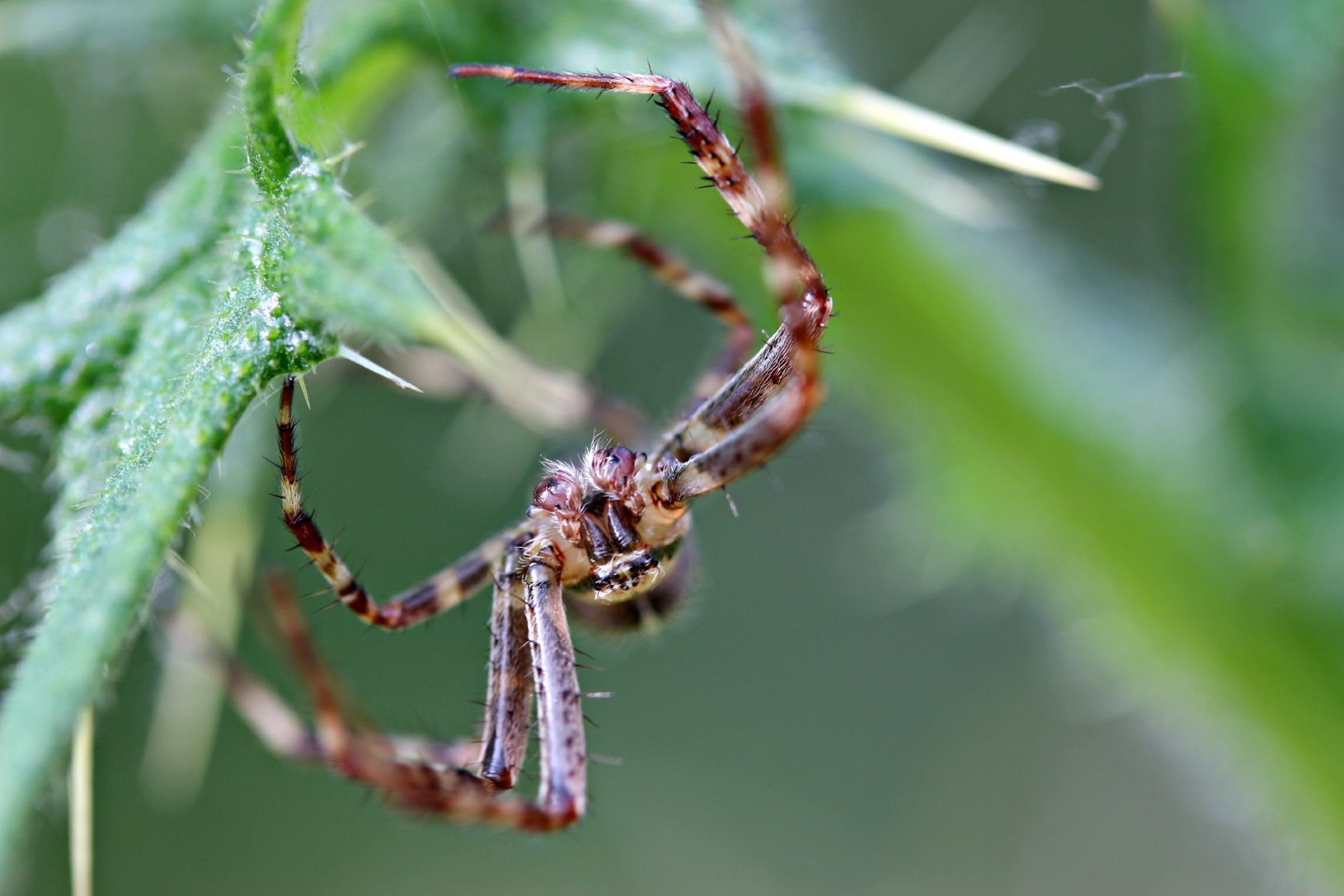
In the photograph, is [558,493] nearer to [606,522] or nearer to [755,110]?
[606,522]

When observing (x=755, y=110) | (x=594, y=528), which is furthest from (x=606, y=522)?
(x=755, y=110)

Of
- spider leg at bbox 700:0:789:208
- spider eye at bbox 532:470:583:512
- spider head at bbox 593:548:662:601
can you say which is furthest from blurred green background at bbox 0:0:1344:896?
spider eye at bbox 532:470:583:512

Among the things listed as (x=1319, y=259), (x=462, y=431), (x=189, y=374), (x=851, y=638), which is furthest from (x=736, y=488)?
(x=189, y=374)

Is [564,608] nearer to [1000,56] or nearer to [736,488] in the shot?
[1000,56]

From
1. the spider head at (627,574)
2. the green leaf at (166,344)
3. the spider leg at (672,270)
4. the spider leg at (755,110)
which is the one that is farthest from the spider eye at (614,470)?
the green leaf at (166,344)

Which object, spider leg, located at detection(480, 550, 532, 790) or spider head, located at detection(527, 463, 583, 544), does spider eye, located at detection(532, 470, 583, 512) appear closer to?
spider head, located at detection(527, 463, 583, 544)

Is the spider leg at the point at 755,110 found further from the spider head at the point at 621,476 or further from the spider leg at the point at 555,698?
the spider leg at the point at 555,698

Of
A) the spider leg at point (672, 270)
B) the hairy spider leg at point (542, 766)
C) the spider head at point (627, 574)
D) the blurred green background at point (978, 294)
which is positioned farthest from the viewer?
the spider leg at point (672, 270)
